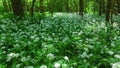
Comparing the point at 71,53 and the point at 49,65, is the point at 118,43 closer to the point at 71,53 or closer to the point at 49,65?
the point at 71,53

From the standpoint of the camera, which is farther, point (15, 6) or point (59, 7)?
point (59, 7)

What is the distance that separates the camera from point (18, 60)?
5859 mm

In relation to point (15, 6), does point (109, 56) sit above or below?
below

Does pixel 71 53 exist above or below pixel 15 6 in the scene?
below

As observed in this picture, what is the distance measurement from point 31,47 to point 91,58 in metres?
2.07

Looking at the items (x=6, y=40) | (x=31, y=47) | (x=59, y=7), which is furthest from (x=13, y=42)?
(x=59, y=7)

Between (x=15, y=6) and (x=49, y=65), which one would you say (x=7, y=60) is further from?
(x=15, y=6)

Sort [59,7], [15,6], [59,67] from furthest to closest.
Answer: [59,7], [15,6], [59,67]

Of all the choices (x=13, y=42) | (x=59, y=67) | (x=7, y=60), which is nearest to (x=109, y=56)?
(x=59, y=67)

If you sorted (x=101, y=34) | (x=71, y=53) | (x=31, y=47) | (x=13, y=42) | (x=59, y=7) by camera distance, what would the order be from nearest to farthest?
1. (x=71, y=53)
2. (x=31, y=47)
3. (x=13, y=42)
4. (x=101, y=34)
5. (x=59, y=7)

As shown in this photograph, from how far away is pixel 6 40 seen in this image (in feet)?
27.0

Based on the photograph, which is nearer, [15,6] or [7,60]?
[7,60]

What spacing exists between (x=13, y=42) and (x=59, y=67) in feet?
11.3

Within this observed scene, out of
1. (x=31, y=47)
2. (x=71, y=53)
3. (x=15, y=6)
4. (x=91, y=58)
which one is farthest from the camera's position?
(x=15, y=6)
